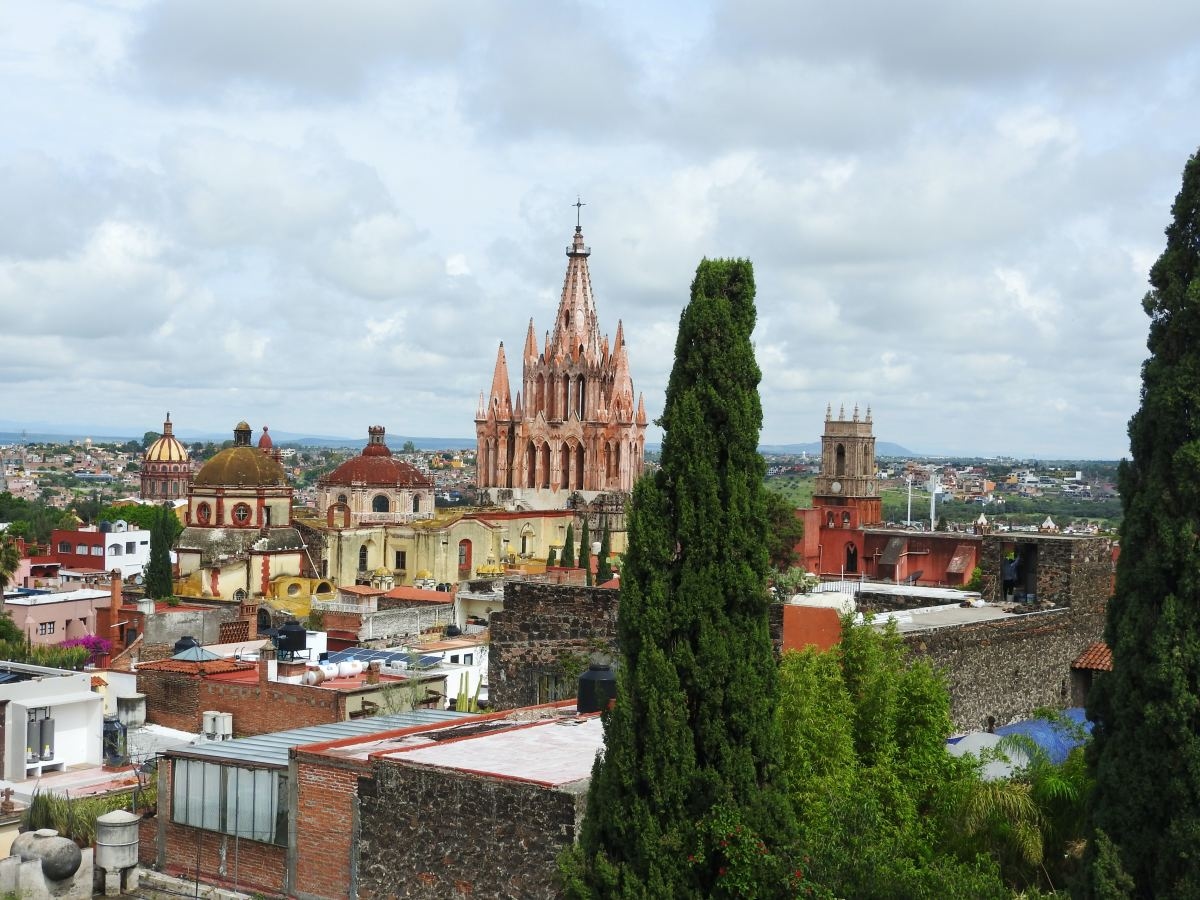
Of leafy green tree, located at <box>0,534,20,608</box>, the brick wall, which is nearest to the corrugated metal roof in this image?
the brick wall

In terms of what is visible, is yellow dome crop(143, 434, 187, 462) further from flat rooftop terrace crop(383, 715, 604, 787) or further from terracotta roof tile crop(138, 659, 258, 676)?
flat rooftop terrace crop(383, 715, 604, 787)

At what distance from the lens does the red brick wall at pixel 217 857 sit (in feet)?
50.5

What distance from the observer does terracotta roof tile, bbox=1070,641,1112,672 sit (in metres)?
21.1

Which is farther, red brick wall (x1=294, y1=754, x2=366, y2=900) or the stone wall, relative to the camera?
the stone wall

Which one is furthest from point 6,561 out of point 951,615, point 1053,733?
point 1053,733

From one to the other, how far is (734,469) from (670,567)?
0.93m

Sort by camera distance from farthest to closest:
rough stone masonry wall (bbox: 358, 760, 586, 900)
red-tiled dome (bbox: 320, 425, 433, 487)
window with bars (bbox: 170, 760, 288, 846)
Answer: red-tiled dome (bbox: 320, 425, 433, 487), window with bars (bbox: 170, 760, 288, 846), rough stone masonry wall (bbox: 358, 760, 586, 900)

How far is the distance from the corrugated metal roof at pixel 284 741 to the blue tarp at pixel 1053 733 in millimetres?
6592

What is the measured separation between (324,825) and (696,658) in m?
→ 5.10

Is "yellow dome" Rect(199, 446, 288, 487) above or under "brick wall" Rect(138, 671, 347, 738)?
above

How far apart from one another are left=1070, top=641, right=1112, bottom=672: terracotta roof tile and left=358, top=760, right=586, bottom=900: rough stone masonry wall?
10722 mm

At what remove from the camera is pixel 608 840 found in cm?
1159

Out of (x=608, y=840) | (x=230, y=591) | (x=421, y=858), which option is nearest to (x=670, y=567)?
(x=608, y=840)

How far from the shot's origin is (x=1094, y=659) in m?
21.3
